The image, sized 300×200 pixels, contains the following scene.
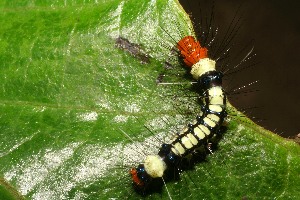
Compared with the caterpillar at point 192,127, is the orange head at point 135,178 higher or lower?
A: lower

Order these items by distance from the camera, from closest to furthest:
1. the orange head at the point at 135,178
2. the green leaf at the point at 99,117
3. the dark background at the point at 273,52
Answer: the green leaf at the point at 99,117 < the orange head at the point at 135,178 < the dark background at the point at 273,52

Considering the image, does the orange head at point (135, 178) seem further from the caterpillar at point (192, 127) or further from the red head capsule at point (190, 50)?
the red head capsule at point (190, 50)

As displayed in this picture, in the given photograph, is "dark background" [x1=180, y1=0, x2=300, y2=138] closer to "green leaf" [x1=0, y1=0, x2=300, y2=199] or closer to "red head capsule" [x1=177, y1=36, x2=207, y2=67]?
"red head capsule" [x1=177, y1=36, x2=207, y2=67]

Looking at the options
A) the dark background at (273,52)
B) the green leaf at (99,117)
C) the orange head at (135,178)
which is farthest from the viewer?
the dark background at (273,52)

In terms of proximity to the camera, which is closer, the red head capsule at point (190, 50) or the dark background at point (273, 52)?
the red head capsule at point (190, 50)

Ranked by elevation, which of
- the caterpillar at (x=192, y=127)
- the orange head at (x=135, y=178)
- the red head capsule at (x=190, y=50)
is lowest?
the orange head at (x=135, y=178)

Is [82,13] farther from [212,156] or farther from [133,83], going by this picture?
[212,156]

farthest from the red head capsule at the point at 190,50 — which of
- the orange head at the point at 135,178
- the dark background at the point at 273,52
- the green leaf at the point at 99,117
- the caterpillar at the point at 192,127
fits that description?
the dark background at the point at 273,52

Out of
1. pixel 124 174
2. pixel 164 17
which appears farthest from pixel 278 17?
pixel 124 174
